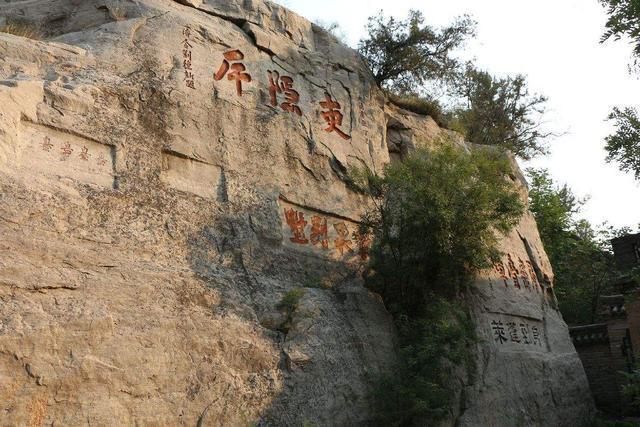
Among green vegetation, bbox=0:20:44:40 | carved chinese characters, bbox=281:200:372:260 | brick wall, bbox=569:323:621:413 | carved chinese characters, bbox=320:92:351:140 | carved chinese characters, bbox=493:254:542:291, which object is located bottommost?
brick wall, bbox=569:323:621:413

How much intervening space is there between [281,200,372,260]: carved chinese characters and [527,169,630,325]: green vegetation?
7477 millimetres

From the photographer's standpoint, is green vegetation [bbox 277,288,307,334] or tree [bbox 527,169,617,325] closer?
green vegetation [bbox 277,288,307,334]

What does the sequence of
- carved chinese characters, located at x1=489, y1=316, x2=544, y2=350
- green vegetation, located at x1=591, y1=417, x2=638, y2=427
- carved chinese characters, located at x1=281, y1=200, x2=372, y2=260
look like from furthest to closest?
1. green vegetation, located at x1=591, y1=417, x2=638, y2=427
2. carved chinese characters, located at x1=489, y1=316, x2=544, y2=350
3. carved chinese characters, located at x1=281, y1=200, x2=372, y2=260

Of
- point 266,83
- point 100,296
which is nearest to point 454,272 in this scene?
Result: point 266,83

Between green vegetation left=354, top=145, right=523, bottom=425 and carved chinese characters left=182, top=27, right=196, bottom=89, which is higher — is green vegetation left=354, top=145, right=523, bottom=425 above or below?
below

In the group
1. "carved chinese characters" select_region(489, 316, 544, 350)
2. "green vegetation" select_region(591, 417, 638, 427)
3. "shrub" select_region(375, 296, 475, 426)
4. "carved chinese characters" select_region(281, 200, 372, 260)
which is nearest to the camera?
"shrub" select_region(375, 296, 475, 426)

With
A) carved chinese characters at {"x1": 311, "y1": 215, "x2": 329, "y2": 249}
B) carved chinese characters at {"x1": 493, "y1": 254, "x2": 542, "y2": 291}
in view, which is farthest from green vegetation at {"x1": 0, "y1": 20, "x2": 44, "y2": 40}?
carved chinese characters at {"x1": 493, "y1": 254, "x2": 542, "y2": 291}

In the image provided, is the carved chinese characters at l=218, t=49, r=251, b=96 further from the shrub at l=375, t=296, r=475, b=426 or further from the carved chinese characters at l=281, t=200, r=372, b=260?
the shrub at l=375, t=296, r=475, b=426

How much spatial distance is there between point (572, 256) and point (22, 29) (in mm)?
12068

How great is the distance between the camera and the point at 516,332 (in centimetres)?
990

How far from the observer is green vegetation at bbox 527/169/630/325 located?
573 inches

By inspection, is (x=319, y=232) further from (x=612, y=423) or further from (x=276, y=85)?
(x=612, y=423)

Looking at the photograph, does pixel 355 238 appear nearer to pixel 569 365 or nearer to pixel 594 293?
pixel 569 365

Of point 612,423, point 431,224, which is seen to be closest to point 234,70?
point 431,224
